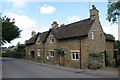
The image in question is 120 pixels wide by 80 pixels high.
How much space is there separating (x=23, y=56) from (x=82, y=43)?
35.3 metres

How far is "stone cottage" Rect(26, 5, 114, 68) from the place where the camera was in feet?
114

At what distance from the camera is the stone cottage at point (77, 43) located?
3466 centimetres

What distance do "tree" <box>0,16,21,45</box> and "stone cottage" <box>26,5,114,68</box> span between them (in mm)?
11574

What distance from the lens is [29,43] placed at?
190 feet

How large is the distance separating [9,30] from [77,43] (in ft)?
78.4

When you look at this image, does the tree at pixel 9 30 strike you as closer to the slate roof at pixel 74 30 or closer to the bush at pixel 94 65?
the slate roof at pixel 74 30

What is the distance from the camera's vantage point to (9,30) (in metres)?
53.9

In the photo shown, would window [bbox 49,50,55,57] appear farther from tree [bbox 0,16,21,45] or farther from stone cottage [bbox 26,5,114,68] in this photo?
tree [bbox 0,16,21,45]

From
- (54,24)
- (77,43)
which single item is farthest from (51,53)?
(77,43)

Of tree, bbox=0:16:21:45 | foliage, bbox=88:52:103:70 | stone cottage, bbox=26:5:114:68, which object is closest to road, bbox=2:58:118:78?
foliage, bbox=88:52:103:70

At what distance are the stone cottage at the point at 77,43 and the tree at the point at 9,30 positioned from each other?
11.6 meters

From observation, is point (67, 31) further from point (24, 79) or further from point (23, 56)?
point (23, 56)

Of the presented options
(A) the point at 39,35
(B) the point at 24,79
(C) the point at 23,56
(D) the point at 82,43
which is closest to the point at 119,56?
(D) the point at 82,43

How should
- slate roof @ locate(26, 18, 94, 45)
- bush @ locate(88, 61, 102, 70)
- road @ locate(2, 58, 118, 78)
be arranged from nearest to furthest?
road @ locate(2, 58, 118, 78)
bush @ locate(88, 61, 102, 70)
slate roof @ locate(26, 18, 94, 45)
